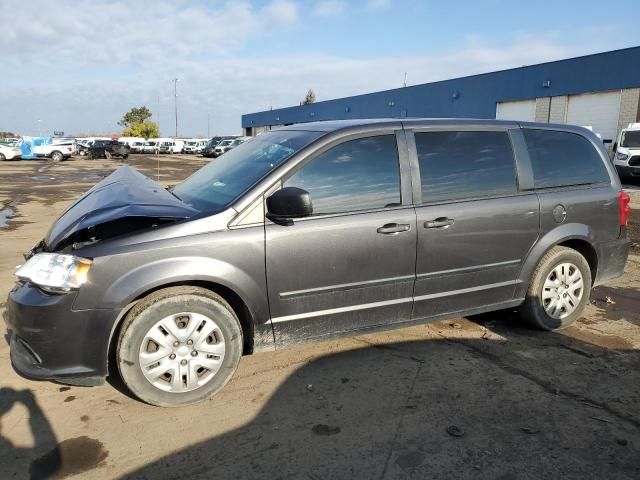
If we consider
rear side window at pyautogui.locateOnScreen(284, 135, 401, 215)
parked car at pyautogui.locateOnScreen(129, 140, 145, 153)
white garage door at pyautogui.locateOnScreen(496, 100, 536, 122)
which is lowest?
rear side window at pyautogui.locateOnScreen(284, 135, 401, 215)

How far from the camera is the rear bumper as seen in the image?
4566 millimetres

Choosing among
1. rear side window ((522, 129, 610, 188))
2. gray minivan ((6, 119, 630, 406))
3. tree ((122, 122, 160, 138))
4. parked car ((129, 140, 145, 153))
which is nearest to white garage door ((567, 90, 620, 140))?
rear side window ((522, 129, 610, 188))

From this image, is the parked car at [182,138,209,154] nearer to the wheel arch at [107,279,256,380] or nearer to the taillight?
the taillight

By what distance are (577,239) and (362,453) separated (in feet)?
9.43

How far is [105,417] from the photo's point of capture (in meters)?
3.09

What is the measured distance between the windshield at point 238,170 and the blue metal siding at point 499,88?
18549mm

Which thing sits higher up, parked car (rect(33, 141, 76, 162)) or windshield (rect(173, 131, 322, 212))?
parked car (rect(33, 141, 76, 162))

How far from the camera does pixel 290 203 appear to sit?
10.3 feet

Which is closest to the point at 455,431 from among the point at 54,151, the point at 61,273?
the point at 61,273

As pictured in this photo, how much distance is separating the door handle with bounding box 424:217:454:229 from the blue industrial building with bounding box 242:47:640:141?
23745 mm

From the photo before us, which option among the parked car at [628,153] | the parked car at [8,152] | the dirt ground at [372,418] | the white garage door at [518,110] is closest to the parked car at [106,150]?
the parked car at [8,152]

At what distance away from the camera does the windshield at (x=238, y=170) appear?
346cm

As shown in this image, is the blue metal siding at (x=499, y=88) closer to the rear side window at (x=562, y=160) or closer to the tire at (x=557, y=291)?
the rear side window at (x=562, y=160)

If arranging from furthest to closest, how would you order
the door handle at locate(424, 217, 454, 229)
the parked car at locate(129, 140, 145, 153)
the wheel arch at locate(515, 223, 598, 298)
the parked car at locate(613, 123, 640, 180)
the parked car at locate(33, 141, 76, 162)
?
the parked car at locate(129, 140, 145, 153), the parked car at locate(33, 141, 76, 162), the parked car at locate(613, 123, 640, 180), the wheel arch at locate(515, 223, 598, 298), the door handle at locate(424, 217, 454, 229)
